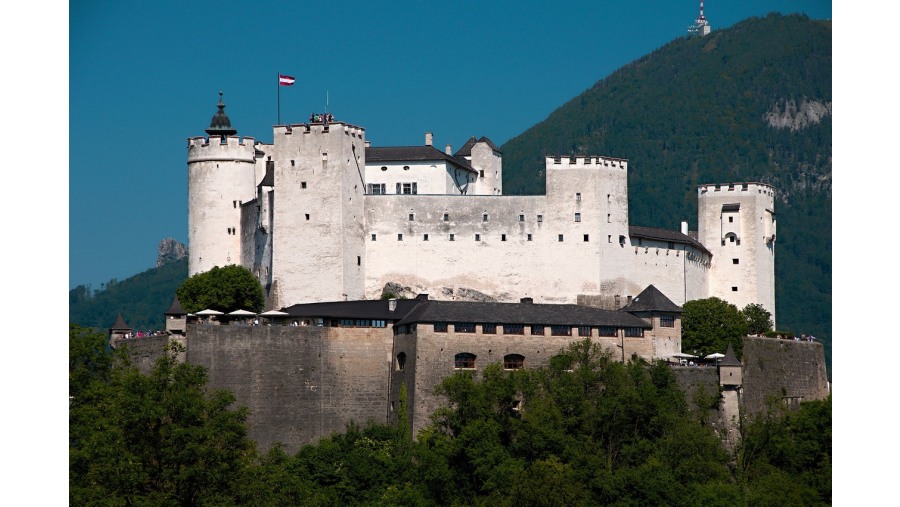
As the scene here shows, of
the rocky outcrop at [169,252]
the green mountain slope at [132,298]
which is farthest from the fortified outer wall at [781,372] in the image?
the rocky outcrop at [169,252]

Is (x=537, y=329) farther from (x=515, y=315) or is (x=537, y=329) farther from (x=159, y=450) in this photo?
(x=159, y=450)

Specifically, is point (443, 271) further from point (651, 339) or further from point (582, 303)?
point (651, 339)

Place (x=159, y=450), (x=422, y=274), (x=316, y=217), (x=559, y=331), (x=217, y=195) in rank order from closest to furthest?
1. (x=159, y=450)
2. (x=559, y=331)
3. (x=316, y=217)
4. (x=422, y=274)
5. (x=217, y=195)

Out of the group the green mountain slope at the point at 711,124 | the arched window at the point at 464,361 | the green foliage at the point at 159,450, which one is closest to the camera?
the green foliage at the point at 159,450

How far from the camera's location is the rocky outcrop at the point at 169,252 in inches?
6850

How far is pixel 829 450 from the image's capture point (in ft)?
168

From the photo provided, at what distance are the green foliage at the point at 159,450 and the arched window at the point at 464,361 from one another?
10420 millimetres

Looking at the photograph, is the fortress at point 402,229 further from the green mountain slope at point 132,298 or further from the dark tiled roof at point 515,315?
the green mountain slope at point 132,298

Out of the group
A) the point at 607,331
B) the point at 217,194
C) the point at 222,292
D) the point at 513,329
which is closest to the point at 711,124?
the point at 217,194

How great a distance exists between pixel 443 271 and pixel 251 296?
793 cm

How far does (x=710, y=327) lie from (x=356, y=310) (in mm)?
15155

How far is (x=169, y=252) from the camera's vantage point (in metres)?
179

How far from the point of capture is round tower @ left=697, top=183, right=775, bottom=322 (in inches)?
2849

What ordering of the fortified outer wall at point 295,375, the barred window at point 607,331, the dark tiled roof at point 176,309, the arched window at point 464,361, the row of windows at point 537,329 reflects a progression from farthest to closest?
the dark tiled roof at point 176,309 → the barred window at point 607,331 → the row of windows at point 537,329 → the arched window at point 464,361 → the fortified outer wall at point 295,375
